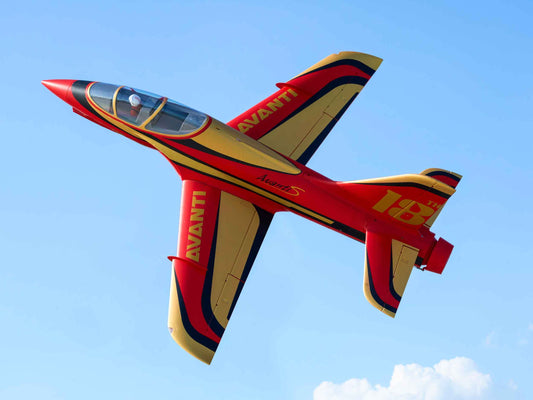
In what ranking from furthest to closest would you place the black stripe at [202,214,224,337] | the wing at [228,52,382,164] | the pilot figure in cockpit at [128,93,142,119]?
the wing at [228,52,382,164] < the pilot figure in cockpit at [128,93,142,119] < the black stripe at [202,214,224,337]

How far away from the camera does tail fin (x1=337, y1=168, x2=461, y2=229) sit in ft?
46.1

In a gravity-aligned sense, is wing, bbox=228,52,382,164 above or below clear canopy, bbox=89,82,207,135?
above

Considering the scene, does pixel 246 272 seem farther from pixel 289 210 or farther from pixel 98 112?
pixel 98 112

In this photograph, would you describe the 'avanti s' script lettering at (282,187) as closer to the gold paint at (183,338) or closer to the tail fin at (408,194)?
the tail fin at (408,194)

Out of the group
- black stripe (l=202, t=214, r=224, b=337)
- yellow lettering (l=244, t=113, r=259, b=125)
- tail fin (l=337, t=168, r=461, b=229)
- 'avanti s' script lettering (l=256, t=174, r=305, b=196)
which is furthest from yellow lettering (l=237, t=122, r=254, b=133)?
black stripe (l=202, t=214, r=224, b=337)

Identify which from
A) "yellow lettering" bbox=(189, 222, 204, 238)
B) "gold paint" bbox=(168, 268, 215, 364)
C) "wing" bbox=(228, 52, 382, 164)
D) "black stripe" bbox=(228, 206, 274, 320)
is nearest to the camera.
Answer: "gold paint" bbox=(168, 268, 215, 364)

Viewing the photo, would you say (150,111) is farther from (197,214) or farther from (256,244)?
(256,244)

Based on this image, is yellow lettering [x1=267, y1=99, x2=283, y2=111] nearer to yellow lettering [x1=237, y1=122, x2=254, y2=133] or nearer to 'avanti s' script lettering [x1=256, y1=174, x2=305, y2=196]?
yellow lettering [x1=237, y1=122, x2=254, y2=133]

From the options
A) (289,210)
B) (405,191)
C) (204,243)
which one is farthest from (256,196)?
A: (405,191)

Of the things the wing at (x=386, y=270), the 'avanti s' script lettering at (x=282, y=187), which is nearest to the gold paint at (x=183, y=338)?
the 'avanti s' script lettering at (x=282, y=187)

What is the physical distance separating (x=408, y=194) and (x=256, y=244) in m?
3.94

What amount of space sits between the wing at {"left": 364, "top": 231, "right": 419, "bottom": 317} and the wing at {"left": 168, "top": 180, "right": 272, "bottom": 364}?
2835mm

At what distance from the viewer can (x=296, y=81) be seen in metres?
17.2

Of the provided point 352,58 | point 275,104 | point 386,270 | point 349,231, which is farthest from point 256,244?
point 352,58
